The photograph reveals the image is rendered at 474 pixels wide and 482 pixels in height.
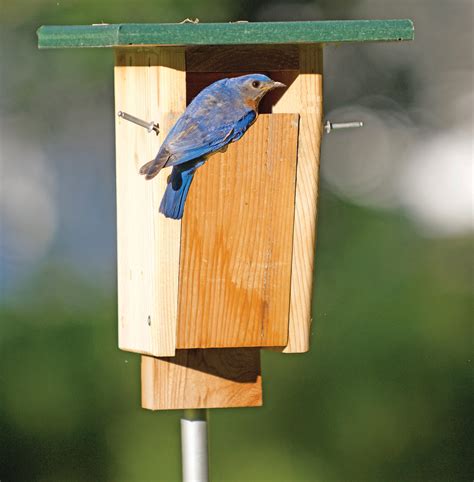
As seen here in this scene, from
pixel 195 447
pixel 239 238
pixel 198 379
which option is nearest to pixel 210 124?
pixel 239 238

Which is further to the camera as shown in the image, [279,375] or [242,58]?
[279,375]

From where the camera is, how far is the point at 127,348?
445 centimetres

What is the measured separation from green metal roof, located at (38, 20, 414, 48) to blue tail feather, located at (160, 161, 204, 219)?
0.36 meters

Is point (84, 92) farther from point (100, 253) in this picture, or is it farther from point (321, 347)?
point (321, 347)

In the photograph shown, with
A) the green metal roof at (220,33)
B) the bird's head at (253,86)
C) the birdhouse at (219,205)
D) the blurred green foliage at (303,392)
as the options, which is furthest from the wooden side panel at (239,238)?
the blurred green foliage at (303,392)

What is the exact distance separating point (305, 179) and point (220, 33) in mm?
525

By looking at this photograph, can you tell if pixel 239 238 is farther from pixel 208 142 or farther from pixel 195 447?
pixel 195 447

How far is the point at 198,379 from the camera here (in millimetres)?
4340

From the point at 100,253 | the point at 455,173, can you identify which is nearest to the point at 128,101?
the point at 100,253

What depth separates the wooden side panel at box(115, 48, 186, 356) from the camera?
4.10m

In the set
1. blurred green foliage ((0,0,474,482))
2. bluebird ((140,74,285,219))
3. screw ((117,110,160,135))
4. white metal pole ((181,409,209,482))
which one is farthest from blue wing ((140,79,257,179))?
blurred green foliage ((0,0,474,482))

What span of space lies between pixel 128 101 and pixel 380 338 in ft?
8.78

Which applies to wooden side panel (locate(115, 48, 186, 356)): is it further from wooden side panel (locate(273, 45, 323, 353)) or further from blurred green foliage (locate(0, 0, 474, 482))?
blurred green foliage (locate(0, 0, 474, 482))

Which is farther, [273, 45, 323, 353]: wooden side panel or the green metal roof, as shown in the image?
[273, 45, 323, 353]: wooden side panel
